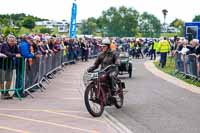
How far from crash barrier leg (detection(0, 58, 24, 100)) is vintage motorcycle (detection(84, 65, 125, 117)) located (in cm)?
331

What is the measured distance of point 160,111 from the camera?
13.6 m

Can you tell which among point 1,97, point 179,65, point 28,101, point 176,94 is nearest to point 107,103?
point 28,101

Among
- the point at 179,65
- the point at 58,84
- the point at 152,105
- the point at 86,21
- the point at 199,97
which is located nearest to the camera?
the point at 152,105

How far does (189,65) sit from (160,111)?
1052 centimetres

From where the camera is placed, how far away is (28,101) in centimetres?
1524

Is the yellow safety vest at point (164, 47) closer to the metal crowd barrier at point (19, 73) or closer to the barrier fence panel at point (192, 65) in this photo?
the barrier fence panel at point (192, 65)

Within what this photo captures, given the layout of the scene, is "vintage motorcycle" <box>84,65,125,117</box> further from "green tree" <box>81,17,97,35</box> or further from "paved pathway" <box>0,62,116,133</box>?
"green tree" <box>81,17,97,35</box>

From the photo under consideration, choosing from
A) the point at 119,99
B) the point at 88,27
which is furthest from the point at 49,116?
the point at 88,27

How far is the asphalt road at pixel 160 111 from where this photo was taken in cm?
1111

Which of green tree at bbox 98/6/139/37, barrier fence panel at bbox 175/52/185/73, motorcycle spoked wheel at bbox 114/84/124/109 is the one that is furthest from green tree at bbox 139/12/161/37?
motorcycle spoked wheel at bbox 114/84/124/109

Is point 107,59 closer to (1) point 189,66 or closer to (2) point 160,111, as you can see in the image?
(2) point 160,111

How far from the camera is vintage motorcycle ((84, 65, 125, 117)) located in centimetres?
1254

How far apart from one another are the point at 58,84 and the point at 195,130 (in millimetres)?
11244

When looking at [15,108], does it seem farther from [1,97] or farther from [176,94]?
[176,94]
